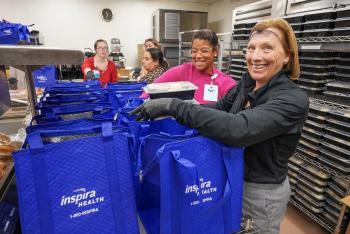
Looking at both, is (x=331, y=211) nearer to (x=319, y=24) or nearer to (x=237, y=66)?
(x=319, y=24)

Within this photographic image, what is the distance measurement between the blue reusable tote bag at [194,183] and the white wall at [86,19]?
5.06 metres

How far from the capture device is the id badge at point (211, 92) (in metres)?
1.83

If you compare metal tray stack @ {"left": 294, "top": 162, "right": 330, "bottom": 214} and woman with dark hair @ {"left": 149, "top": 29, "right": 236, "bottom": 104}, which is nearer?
woman with dark hair @ {"left": 149, "top": 29, "right": 236, "bottom": 104}

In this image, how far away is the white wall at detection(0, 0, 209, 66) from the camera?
18.0 ft

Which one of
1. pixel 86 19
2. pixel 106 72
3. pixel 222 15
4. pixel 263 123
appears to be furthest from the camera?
pixel 222 15

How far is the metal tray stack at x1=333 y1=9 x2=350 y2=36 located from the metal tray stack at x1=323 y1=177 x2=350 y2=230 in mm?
1139

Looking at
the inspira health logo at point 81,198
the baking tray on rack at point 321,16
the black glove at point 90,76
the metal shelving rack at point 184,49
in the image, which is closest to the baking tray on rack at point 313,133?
the baking tray on rack at point 321,16

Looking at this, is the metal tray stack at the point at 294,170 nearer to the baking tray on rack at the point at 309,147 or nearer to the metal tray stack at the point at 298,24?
the baking tray on rack at the point at 309,147

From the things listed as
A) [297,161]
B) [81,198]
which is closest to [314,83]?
[297,161]

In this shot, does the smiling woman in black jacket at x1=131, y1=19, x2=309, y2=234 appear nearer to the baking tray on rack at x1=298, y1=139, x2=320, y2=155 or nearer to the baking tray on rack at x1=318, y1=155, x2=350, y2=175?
the baking tray on rack at x1=318, y1=155, x2=350, y2=175

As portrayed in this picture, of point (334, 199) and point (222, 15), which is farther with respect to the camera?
point (222, 15)

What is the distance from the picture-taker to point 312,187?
2.14 m

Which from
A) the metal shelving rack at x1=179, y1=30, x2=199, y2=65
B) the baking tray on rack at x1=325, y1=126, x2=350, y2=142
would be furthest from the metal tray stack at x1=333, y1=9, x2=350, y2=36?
the metal shelving rack at x1=179, y1=30, x2=199, y2=65

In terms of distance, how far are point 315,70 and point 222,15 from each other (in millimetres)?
4606
